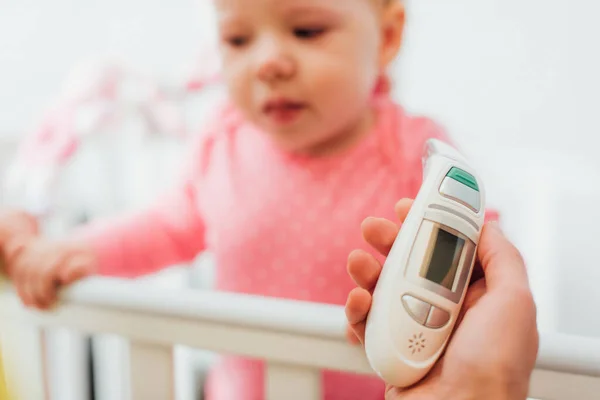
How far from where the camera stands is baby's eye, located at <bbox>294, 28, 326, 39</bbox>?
51 cm

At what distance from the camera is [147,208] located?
0.65 meters

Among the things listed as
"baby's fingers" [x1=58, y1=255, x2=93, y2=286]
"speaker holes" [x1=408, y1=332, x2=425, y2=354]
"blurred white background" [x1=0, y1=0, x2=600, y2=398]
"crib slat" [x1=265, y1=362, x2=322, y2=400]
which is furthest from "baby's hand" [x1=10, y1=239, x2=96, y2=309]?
"blurred white background" [x1=0, y1=0, x2=600, y2=398]

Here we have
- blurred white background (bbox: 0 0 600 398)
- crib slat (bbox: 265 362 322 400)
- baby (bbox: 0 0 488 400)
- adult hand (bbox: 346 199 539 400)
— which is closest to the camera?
adult hand (bbox: 346 199 539 400)

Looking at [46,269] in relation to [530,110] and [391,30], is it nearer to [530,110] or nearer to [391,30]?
[391,30]

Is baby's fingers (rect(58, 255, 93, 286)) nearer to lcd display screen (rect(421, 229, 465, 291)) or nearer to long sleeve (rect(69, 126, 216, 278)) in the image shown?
long sleeve (rect(69, 126, 216, 278))

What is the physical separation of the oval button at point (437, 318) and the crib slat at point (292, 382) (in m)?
0.11

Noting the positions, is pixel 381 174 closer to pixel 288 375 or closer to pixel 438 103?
pixel 288 375

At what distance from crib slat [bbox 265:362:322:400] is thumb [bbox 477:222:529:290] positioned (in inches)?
5.2

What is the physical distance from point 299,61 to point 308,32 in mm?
25

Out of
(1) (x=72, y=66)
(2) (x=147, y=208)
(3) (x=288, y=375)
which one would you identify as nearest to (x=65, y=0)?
(1) (x=72, y=66)

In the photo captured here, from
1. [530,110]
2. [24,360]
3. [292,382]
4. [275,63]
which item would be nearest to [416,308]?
[292,382]

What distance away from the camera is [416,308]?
0.31 meters

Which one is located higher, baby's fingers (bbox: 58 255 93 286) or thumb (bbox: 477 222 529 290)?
thumb (bbox: 477 222 529 290)

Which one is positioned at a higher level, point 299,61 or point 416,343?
point 299,61
